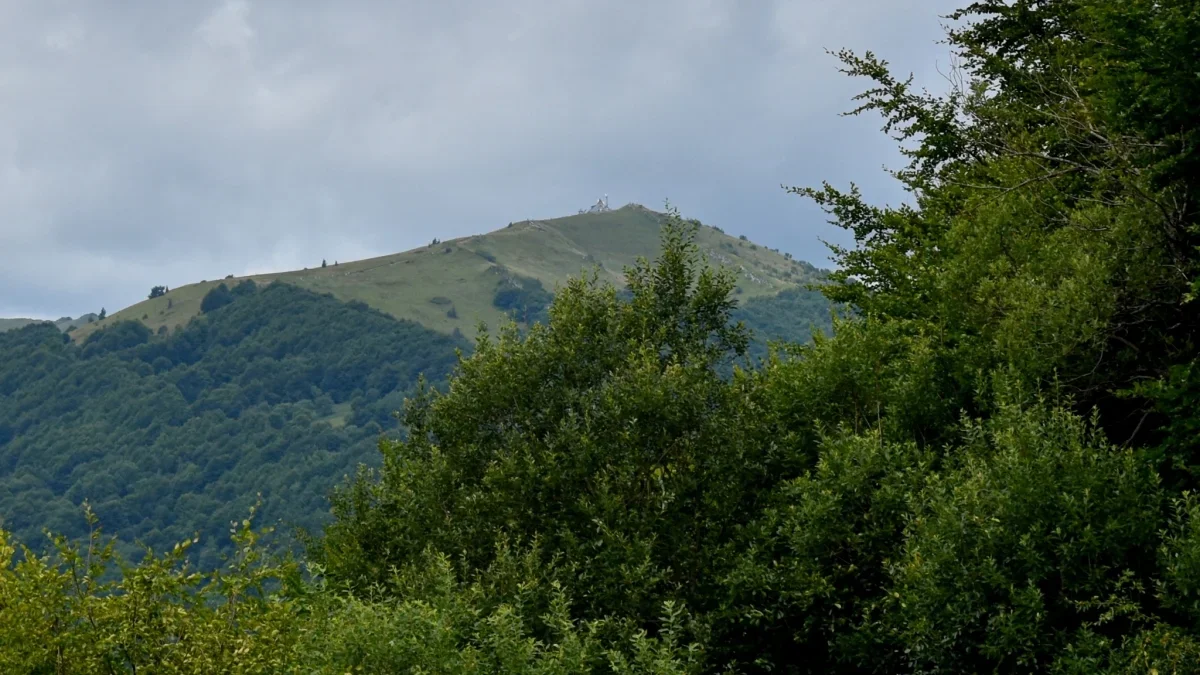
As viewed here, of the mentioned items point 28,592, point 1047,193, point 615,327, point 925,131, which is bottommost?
point 28,592

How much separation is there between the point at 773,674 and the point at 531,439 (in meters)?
7.70

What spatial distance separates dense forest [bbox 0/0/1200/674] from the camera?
57.0ft

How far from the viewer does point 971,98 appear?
107 feet

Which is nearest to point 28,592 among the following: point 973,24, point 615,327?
point 615,327

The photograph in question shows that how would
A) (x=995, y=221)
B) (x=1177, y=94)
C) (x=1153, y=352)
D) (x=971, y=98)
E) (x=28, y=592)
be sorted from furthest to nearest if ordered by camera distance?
(x=971, y=98) < (x=995, y=221) < (x=1153, y=352) < (x=1177, y=94) < (x=28, y=592)

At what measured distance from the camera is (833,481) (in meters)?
22.5

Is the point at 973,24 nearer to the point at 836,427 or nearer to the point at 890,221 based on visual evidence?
the point at 890,221

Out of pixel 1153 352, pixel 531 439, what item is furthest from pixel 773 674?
pixel 1153 352

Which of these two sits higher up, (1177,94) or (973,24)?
(973,24)

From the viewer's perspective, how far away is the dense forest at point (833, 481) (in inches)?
684

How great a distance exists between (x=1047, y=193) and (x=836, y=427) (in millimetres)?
8032

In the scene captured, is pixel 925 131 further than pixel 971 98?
Yes

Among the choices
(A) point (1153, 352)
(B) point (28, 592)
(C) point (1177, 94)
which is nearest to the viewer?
(B) point (28, 592)

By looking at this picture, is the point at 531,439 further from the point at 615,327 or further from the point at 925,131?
the point at 925,131
